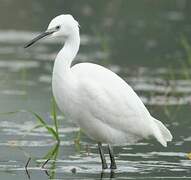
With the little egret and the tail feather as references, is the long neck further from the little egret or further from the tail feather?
the tail feather

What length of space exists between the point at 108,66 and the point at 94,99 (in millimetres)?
7961

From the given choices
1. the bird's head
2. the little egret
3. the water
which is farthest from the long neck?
the water

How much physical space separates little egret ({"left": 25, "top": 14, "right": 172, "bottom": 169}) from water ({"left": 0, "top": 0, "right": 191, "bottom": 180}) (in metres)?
0.43

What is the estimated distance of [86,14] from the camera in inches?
1019

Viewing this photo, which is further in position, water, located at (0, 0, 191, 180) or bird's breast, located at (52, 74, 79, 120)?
water, located at (0, 0, 191, 180)

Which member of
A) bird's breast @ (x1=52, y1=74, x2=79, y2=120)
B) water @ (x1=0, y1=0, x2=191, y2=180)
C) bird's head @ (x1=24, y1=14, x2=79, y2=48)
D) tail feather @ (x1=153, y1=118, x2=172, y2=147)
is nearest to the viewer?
bird's breast @ (x1=52, y1=74, x2=79, y2=120)

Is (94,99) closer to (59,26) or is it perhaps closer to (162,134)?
(59,26)

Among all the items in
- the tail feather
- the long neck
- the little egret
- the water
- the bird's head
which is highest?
the bird's head

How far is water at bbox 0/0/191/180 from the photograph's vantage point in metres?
11.1

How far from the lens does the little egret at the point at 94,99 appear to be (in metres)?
10.5

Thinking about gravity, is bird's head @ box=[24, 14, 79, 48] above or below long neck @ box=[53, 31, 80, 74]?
above

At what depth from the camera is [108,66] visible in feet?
60.6

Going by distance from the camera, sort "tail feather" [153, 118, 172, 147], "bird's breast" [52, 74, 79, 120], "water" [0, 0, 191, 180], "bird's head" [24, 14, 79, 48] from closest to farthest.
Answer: "bird's breast" [52, 74, 79, 120] < "bird's head" [24, 14, 79, 48] < "tail feather" [153, 118, 172, 147] < "water" [0, 0, 191, 180]

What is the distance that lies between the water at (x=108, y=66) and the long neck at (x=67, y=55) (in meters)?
1.13
